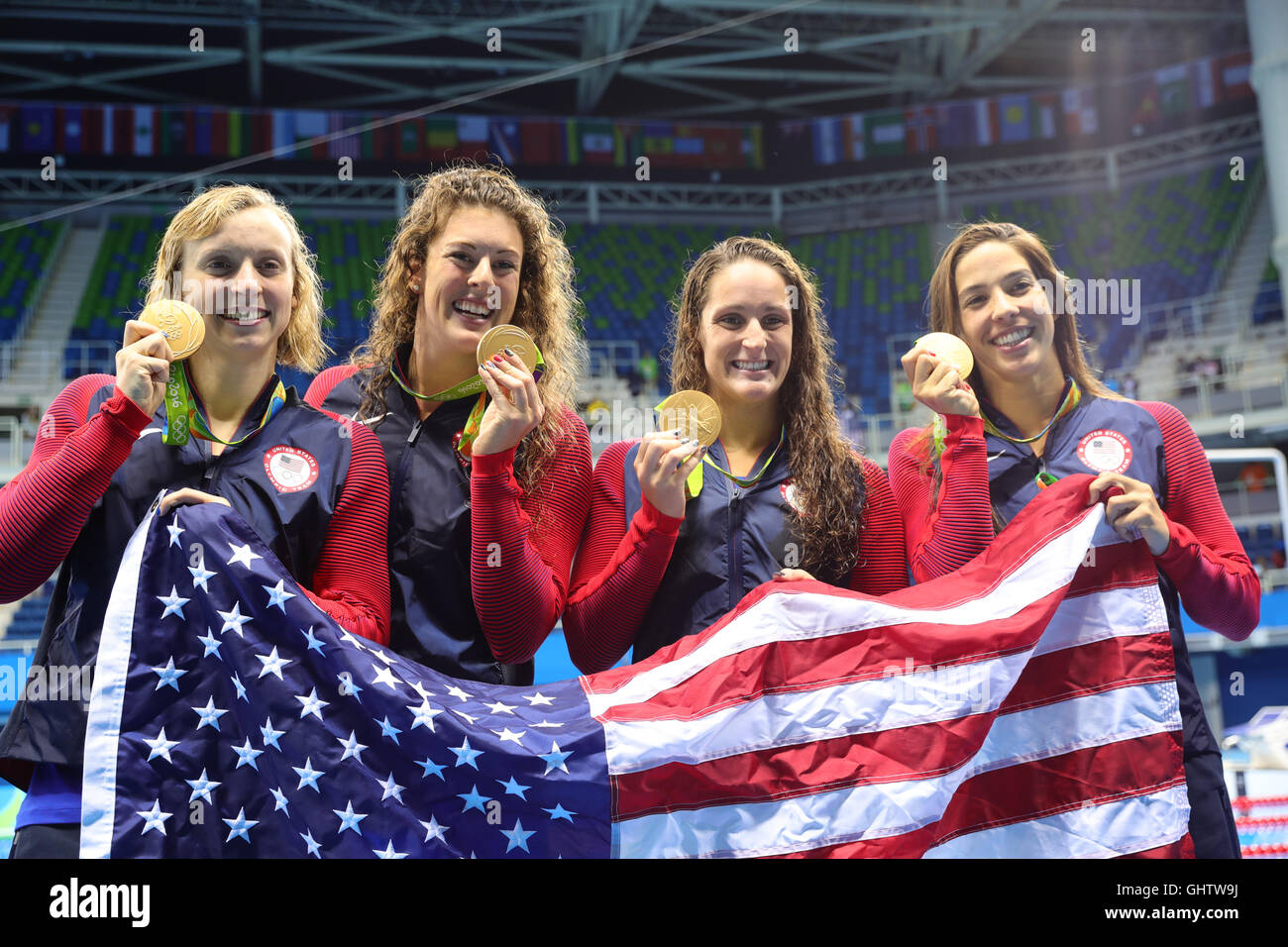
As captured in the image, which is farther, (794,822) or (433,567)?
(433,567)

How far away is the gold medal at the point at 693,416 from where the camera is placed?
232 cm

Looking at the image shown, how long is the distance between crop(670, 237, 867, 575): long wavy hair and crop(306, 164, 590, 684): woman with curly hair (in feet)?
1.03

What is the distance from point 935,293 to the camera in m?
2.62

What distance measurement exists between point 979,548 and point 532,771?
41.6 inches

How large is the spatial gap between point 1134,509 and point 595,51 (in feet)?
35.2

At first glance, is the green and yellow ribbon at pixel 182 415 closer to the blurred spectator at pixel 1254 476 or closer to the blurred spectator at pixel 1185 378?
the blurred spectator at pixel 1254 476

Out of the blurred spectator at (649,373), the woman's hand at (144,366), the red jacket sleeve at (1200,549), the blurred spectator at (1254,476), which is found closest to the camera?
the woman's hand at (144,366)

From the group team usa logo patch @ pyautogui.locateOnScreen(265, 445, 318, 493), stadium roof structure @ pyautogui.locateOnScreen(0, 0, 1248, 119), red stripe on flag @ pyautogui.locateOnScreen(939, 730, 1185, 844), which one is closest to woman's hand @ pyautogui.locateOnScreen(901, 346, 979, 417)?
red stripe on flag @ pyautogui.locateOnScreen(939, 730, 1185, 844)

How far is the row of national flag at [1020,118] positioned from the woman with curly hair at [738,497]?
423 inches

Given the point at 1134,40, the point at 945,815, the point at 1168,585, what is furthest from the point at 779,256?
the point at 1134,40

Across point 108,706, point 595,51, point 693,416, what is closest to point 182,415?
point 108,706

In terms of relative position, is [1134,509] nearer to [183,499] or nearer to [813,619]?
[813,619]

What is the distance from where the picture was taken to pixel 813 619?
6.84 feet

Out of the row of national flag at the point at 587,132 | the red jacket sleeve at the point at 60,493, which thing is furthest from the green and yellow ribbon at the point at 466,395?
the row of national flag at the point at 587,132
